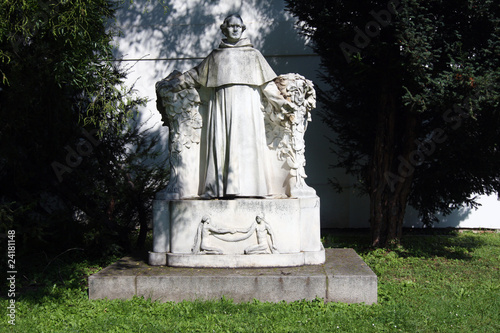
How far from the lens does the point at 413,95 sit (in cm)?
695

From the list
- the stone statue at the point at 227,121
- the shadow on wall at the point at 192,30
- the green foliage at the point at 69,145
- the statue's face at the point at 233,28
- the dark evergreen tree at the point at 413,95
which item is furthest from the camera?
the shadow on wall at the point at 192,30

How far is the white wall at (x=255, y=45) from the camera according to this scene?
943cm

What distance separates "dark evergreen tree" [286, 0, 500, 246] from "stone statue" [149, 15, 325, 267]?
80.0 inches

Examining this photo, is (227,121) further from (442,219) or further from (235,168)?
(442,219)

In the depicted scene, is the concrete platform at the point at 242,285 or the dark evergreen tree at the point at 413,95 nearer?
the concrete platform at the point at 242,285

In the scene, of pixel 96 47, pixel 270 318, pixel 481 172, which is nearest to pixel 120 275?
pixel 270 318

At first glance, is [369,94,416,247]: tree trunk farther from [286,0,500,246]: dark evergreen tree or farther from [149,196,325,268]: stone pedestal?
[149,196,325,268]: stone pedestal

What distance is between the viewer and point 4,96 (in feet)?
21.0

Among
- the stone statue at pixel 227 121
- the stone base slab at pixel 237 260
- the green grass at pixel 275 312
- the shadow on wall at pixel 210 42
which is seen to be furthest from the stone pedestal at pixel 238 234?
the shadow on wall at pixel 210 42

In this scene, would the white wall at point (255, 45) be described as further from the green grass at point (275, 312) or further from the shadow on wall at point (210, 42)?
the green grass at point (275, 312)

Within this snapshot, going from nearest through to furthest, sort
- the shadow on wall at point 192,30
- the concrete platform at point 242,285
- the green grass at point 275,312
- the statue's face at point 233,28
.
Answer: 1. the green grass at point 275,312
2. the concrete platform at point 242,285
3. the statue's face at point 233,28
4. the shadow on wall at point 192,30

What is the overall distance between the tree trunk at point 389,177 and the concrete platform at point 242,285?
3.18m

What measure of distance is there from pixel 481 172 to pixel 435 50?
2342 millimetres

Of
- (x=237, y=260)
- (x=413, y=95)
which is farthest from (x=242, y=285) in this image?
(x=413, y=95)
